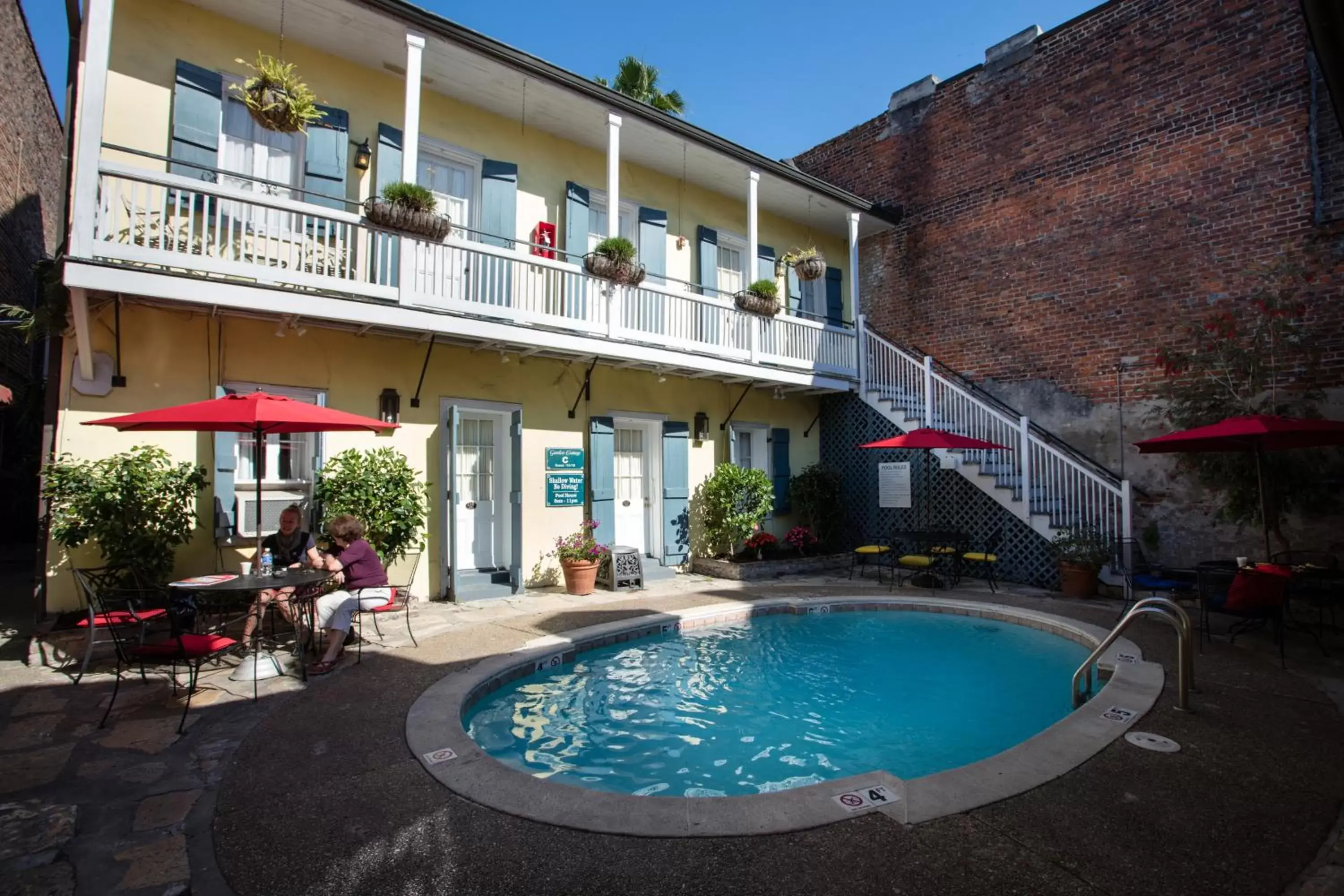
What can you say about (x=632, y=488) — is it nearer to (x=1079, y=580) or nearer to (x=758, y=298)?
(x=758, y=298)

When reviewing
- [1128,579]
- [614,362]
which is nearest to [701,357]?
[614,362]

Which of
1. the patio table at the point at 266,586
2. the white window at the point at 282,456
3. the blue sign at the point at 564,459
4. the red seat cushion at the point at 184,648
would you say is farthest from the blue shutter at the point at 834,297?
the red seat cushion at the point at 184,648

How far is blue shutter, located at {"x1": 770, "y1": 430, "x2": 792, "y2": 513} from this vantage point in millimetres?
12000

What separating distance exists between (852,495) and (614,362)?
5.33 m

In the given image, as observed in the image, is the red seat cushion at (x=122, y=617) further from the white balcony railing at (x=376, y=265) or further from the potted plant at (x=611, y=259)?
the potted plant at (x=611, y=259)

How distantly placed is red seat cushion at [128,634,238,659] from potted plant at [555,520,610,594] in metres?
4.82

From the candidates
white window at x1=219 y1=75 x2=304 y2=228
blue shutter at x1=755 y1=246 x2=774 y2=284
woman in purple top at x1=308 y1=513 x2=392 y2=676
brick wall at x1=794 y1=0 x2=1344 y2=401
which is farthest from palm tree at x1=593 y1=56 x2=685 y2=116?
woman in purple top at x1=308 y1=513 x2=392 y2=676

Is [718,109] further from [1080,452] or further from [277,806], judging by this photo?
[277,806]

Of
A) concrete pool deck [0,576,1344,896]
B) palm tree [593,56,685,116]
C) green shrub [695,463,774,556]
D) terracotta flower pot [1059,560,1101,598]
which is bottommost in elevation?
concrete pool deck [0,576,1344,896]

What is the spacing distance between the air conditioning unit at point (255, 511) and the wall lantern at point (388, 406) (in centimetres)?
140

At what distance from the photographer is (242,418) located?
16.6ft

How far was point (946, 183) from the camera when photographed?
1215 centimetres

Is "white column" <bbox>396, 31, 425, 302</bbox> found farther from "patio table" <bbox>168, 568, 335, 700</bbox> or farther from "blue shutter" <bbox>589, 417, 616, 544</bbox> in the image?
"blue shutter" <bbox>589, 417, 616, 544</bbox>

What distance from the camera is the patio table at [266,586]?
4.81 meters
